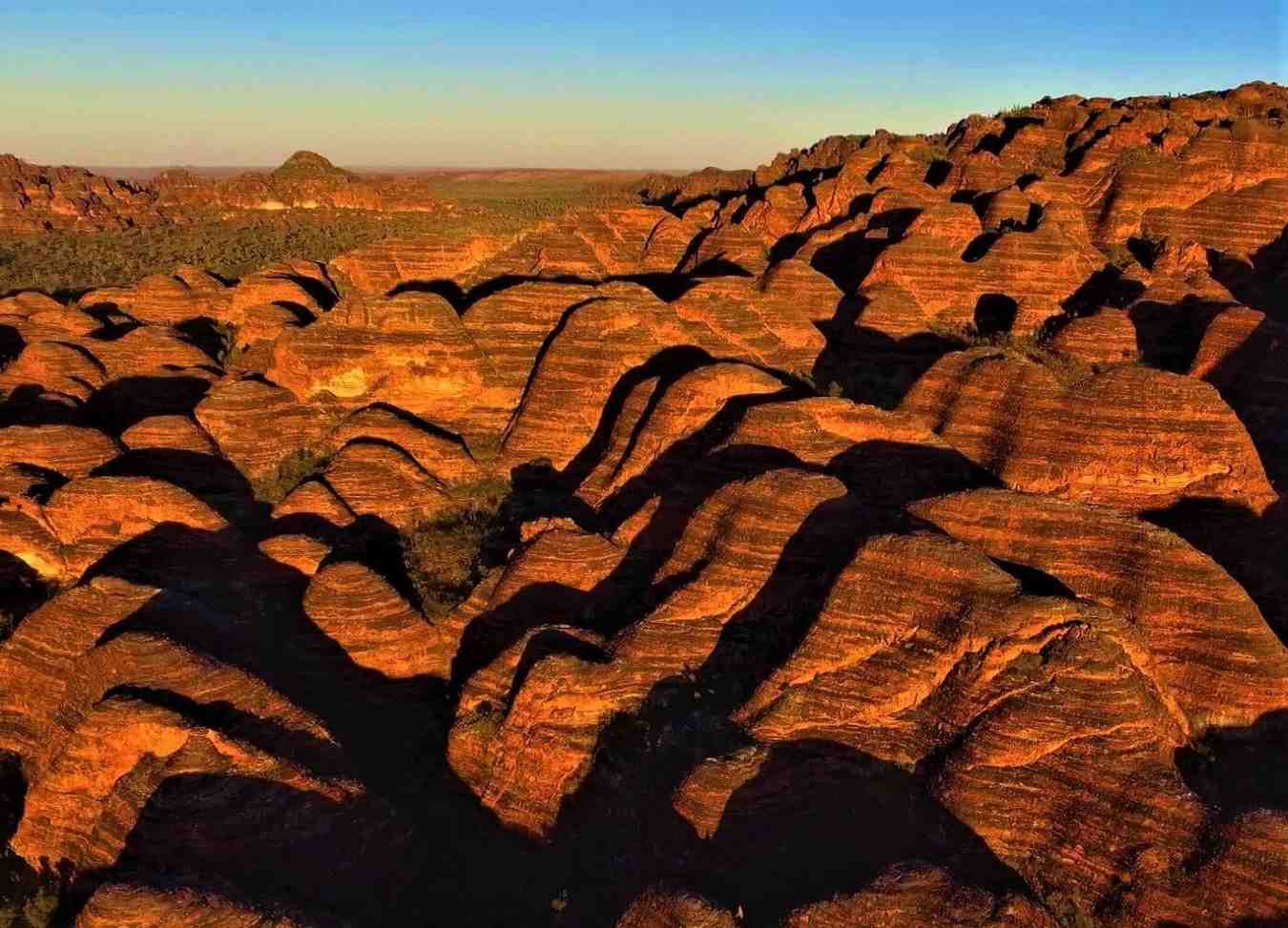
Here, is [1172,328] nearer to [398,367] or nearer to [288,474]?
[398,367]

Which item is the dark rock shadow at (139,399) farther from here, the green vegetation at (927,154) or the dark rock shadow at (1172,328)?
the green vegetation at (927,154)

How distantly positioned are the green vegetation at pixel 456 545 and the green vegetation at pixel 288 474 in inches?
232

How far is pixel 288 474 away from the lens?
36.3m

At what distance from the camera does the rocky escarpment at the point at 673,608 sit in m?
15.5

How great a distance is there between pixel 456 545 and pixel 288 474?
974 centimetres

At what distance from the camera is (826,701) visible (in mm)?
17875

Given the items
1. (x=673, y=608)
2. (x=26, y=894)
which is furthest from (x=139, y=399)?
(x=673, y=608)

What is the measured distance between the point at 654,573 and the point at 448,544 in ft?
35.3

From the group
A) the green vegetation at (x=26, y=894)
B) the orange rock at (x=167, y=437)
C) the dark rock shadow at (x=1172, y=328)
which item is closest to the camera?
the green vegetation at (x=26, y=894)

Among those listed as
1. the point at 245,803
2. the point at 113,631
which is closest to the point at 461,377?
the point at 113,631

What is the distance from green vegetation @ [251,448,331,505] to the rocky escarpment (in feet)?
0.54

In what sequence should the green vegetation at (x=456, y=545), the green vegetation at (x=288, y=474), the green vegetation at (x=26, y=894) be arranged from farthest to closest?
1. the green vegetation at (x=288, y=474)
2. the green vegetation at (x=456, y=545)
3. the green vegetation at (x=26, y=894)

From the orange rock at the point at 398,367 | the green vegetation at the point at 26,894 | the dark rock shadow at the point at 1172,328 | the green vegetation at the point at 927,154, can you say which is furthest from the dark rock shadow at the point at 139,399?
the green vegetation at the point at 927,154

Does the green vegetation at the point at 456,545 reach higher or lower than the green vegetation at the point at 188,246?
lower
